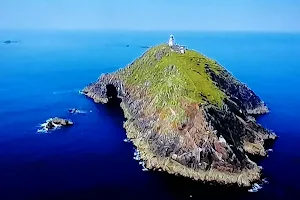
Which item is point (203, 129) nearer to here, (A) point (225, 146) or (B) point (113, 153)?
(A) point (225, 146)

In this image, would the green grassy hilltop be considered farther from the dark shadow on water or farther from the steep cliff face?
the dark shadow on water

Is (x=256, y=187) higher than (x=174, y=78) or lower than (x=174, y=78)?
lower

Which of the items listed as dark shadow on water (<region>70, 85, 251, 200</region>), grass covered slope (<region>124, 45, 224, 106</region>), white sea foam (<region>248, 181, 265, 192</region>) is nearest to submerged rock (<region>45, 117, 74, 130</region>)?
grass covered slope (<region>124, 45, 224, 106</region>)

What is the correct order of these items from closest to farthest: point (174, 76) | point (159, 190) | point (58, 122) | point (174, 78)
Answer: point (159, 190) < point (174, 78) < point (174, 76) < point (58, 122)

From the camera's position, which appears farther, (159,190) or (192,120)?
(192,120)

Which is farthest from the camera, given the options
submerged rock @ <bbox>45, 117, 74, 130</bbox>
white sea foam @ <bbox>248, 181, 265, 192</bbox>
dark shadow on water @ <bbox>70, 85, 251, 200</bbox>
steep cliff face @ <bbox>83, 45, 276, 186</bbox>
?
submerged rock @ <bbox>45, 117, 74, 130</bbox>

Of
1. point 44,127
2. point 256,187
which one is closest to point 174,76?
point 44,127

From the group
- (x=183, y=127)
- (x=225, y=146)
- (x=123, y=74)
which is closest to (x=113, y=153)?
(x=183, y=127)

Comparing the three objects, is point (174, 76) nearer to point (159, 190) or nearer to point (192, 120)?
point (192, 120)

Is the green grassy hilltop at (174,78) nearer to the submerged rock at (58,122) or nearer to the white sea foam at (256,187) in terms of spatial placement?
the white sea foam at (256,187)
